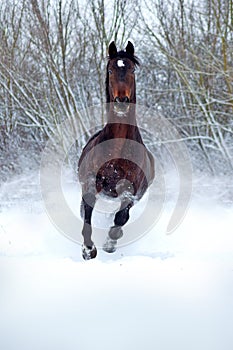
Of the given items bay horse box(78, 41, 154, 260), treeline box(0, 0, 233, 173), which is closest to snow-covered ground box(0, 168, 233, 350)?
bay horse box(78, 41, 154, 260)

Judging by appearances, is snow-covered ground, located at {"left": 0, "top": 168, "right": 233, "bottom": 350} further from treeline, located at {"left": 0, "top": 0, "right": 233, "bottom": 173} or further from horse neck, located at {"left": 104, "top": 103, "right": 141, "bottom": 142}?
treeline, located at {"left": 0, "top": 0, "right": 233, "bottom": 173}

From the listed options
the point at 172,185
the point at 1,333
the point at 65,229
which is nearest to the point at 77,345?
the point at 1,333

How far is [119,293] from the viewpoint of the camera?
362 cm

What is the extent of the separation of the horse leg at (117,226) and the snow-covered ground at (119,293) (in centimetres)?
11

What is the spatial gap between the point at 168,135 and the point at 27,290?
7748 millimetres

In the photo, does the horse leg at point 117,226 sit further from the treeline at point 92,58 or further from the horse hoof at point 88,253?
the treeline at point 92,58

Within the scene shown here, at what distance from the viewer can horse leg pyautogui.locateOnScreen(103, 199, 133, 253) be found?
4695 millimetres

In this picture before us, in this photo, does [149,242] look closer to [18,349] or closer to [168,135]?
[18,349]

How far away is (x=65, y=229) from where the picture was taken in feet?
19.5

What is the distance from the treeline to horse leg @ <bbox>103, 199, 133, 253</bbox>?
4.86m

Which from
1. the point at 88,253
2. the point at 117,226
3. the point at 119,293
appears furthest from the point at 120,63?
the point at 119,293

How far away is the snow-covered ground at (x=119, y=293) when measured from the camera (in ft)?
9.82

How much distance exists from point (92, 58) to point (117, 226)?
6.95 meters

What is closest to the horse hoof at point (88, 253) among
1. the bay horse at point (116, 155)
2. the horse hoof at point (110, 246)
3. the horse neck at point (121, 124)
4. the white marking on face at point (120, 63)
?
the bay horse at point (116, 155)
